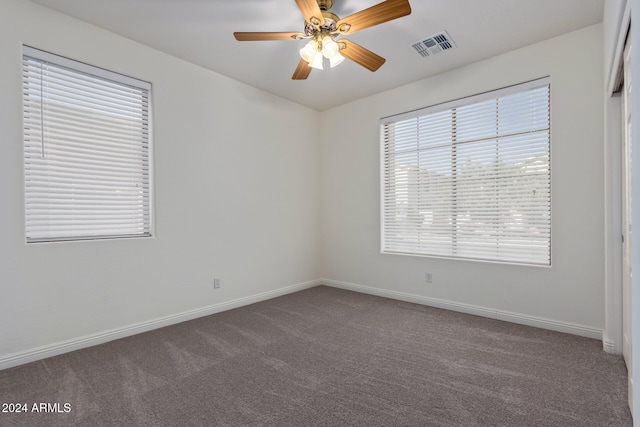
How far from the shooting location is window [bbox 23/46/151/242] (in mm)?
2652

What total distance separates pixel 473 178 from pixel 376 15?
2222 millimetres

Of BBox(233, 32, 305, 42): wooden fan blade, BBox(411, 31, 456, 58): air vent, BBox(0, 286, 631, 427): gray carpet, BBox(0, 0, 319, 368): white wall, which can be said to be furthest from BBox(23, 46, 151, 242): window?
BBox(411, 31, 456, 58): air vent

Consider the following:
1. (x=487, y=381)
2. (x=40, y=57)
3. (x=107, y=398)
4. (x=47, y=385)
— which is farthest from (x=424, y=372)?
(x=40, y=57)

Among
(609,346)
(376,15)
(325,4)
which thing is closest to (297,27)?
(325,4)

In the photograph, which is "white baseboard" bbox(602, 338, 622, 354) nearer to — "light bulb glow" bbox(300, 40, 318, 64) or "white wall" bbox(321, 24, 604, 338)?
"white wall" bbox(321, 24, 604, 338)

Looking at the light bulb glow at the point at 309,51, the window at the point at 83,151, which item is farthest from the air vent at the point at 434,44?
the window at the point at 83,151

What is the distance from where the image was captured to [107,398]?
205cm

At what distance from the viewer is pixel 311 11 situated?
A: 2.27 meters

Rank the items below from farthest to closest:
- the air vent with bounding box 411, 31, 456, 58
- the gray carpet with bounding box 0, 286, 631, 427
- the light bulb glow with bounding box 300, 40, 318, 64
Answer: the air vent with bounding box 411, 31, 456, 58 → the light bulb glow with bounding box 300, 40, 318, 64 → the gray carpet with bounding box 0, 286, 631, 427

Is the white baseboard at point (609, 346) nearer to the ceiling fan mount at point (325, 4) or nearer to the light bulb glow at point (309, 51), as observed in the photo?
the light bulb glow at point (309, 51)

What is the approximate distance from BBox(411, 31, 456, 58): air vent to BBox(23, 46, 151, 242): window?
2790 millimetres

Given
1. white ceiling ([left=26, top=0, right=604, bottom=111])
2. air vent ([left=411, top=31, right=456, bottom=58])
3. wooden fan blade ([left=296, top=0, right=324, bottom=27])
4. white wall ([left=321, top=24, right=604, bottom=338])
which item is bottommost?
white wall ([left=321, top=24, right=604, bottom=338])

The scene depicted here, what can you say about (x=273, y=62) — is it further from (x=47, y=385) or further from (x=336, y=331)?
(x=47, y=385)

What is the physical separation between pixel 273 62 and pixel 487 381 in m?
3.53
